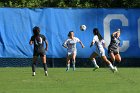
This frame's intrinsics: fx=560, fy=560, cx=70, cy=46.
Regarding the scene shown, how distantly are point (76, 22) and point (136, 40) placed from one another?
3604mm

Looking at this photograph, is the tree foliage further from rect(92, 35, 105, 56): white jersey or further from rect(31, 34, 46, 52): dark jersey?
rect(31, 34, 46, 52): dark jersey

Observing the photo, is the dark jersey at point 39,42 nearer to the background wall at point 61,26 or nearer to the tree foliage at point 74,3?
the background wall at point 61,26

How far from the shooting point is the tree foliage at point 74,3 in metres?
34.4

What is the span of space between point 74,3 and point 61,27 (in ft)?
10.7

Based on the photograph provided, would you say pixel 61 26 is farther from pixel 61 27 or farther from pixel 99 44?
pixel 99 44

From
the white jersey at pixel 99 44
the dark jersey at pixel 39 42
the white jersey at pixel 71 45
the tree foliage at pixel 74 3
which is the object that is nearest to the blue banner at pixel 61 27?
the tree foliage at pixel 74 3

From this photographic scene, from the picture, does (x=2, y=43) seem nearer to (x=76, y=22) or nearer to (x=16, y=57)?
(x=16, y=57)

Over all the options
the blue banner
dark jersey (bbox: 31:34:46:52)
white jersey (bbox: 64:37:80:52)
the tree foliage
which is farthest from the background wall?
dark jersey (bbox: 31:34:46:52)

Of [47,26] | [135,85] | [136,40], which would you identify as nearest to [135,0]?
[136,40]

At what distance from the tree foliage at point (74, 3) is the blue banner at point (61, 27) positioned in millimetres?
2077

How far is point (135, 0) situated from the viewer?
34625 mm

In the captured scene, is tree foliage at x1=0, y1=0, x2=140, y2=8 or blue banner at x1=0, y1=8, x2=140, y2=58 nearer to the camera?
blue banner at x1=0, y1=8, x2=140, y2=58

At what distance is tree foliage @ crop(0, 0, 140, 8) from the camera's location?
34375mm

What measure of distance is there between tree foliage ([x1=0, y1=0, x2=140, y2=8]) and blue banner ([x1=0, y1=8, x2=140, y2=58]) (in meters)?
2.08
